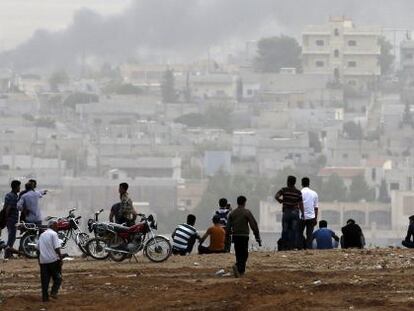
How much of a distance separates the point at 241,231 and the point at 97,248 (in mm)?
2807

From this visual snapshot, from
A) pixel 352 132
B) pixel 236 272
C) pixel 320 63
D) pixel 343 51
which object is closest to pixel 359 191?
pixel 352 132

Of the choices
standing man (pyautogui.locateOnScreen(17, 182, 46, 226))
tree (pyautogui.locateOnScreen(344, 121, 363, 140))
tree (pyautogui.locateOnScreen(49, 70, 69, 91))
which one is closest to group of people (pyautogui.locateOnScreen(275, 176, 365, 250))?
standing man (pyautogui.locateOnScreen(17, 182, 46, 226))

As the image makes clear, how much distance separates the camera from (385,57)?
16688cm

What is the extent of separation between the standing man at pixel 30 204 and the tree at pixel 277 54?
5594 inches

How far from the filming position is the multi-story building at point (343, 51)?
517 feet

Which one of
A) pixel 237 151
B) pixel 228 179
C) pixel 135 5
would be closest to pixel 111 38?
pixel 135 5

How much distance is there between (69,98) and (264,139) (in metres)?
27.8

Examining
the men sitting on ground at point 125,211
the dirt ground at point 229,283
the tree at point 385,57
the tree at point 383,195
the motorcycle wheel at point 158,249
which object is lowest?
the dirt ground at point 229,283

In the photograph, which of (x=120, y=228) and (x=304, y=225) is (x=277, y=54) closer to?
(x=304, y=225)

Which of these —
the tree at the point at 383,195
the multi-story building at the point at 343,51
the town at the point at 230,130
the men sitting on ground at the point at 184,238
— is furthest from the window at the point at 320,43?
the men sitting on ground at the point at 184,238

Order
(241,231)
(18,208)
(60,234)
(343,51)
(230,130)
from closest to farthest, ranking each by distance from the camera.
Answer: (241,231) → (18,208) → (60,234) → (230,130) → (343,51)

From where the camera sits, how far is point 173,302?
58.3 ft

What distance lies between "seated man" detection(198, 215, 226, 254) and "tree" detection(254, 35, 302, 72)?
141378 mm

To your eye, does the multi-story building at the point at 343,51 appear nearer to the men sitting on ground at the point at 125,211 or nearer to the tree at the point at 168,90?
the tree at the point at 168,90
